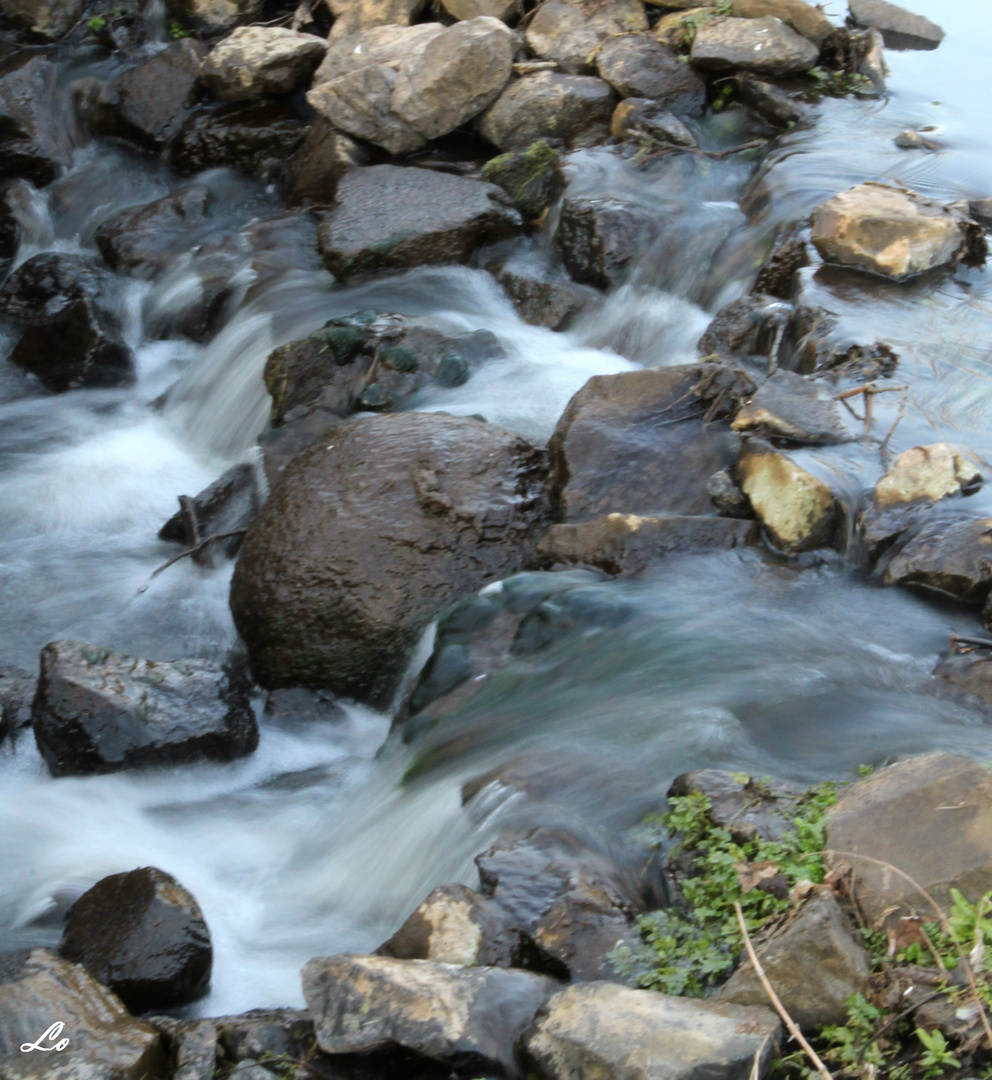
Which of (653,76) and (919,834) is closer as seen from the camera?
(919,834)

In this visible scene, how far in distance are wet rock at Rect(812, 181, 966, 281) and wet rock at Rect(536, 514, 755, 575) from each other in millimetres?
2129

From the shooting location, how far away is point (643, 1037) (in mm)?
1999

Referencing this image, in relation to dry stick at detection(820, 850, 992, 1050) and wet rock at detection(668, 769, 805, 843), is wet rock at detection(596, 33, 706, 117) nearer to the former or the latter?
wet rock at detection(668, 769, 805, 843)

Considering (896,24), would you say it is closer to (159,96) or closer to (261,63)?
(261,63)

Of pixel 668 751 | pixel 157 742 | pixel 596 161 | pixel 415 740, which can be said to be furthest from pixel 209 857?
pixel 596 161

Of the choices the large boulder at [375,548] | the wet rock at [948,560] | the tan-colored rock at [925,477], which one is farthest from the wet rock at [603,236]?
the wet rock at [948,560]

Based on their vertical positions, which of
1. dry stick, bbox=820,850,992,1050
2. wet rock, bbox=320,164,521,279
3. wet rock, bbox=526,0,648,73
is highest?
wet rock, bbox=526,0,648,73

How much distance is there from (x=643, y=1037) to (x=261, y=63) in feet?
24.8

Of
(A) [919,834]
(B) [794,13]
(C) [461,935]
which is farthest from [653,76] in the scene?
(C) [461,935]

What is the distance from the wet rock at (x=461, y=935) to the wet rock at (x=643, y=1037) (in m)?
0.30

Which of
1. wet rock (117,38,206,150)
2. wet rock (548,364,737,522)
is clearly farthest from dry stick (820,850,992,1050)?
wet rock (117,38,206,150)

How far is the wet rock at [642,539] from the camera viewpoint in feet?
13.0

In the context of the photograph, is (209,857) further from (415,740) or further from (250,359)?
(250,359)

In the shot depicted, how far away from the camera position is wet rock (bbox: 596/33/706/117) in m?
7.34
